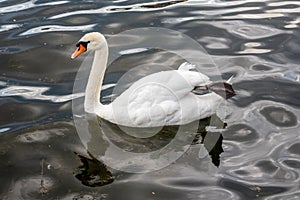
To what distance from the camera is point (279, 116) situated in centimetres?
702

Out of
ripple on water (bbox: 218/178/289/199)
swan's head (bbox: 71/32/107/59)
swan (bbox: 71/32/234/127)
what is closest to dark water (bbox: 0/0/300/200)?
ripple on water (bbox: 218/178/289/199)

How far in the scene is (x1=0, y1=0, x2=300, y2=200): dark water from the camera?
5836 mm

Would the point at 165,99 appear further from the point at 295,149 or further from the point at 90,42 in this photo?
the point at 295,149

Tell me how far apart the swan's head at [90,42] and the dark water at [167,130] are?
92 centimetres

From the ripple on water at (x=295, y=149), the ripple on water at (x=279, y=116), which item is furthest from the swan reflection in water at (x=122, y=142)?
the ripple on water at (x=295, y=149)

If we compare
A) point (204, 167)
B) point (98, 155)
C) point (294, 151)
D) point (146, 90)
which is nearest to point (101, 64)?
point (146, 90)

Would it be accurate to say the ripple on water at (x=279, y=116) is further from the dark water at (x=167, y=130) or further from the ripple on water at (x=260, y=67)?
the ripple on water at (x=260, y=67)

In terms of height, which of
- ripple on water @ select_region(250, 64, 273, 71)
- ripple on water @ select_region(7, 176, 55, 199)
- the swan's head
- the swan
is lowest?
ripple on water @ select_region(7, 176, 55, 199)

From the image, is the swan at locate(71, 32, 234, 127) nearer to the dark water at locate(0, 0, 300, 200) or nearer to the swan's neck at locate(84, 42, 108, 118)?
the swan's neck at locate(84, 42, 108, 118)

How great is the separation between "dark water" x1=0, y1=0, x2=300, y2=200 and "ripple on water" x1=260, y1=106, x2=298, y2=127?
0.04 feet

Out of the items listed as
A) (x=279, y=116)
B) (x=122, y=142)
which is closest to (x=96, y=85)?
(x=122, y=142)

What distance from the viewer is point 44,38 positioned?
9.47 m

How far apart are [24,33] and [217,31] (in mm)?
3414

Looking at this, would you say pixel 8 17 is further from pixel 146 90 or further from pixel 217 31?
pixel 146 90
